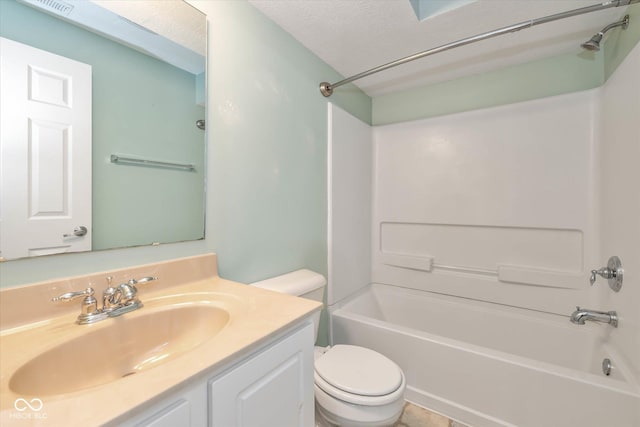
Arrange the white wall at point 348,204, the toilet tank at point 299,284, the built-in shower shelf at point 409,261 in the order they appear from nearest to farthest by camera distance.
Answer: the toilet tank at point 299,284 → the white wall at point 348,204 → the built-in shower shelf at point 409,261

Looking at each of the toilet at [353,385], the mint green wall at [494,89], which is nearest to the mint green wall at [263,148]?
the toilet at [353,385]

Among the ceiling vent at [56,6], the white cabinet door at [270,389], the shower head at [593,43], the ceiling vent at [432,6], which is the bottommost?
the white cabinet door at [270,389]

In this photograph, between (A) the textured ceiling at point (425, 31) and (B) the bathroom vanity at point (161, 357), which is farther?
(A) the textured ceiling at point (425, 31)

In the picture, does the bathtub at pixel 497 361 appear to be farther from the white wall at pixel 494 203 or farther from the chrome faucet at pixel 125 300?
the chrome faucet at pixel 125 300

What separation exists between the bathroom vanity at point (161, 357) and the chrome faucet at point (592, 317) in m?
1.45

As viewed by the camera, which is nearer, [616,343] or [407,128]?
[616,343]

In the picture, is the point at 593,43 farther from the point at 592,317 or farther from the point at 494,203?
the point at 592,317

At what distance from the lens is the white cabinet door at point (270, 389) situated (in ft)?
1.95

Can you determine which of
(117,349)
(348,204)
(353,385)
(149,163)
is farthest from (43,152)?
(348,204)

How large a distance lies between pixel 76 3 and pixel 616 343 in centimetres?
270

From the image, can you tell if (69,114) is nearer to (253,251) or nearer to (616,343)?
(253,251)

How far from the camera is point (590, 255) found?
169 cm

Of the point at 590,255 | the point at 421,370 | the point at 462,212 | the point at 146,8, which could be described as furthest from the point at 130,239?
the point at 590,255

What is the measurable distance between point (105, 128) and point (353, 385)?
1371 millimetres
